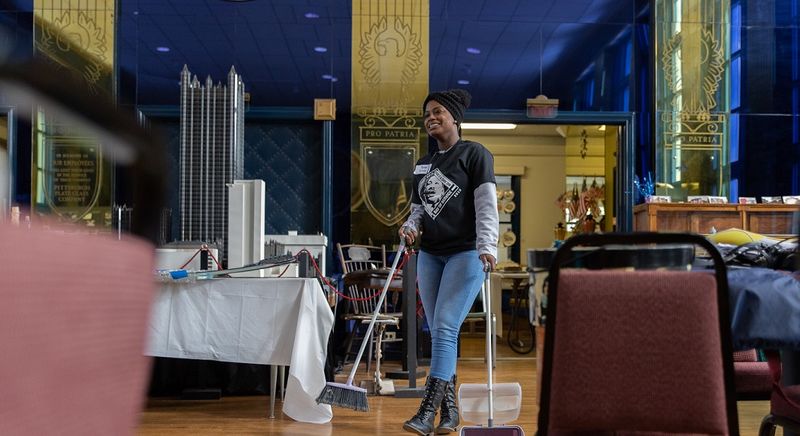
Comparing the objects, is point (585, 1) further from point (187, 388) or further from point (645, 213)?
point (187, 388)

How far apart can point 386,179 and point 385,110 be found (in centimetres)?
67

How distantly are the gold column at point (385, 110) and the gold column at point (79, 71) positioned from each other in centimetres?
236

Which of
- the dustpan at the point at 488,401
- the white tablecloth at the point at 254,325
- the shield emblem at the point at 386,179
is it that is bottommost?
the dustpan at the point at 488,401

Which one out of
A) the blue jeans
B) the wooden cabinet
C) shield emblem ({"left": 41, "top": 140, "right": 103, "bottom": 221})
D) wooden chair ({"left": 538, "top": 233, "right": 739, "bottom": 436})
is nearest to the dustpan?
the blue jeans

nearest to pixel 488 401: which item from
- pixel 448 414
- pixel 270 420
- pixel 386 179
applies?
pixel 448 414

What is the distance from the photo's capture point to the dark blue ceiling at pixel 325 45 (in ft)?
26.8

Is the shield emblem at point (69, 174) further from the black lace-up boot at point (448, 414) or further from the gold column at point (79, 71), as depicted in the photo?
the black lace-up boot at point (448, 414)

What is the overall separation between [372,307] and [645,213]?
2710 mm

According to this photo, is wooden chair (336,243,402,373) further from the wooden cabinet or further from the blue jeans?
the wooden cabinet

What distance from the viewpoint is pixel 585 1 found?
330 inches

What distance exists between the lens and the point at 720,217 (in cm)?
756

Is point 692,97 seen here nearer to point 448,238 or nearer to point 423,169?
point 423,169

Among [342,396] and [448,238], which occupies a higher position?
[448,238]

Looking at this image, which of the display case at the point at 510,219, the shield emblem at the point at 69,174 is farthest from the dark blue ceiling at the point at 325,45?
the display case at the point at 510,219
